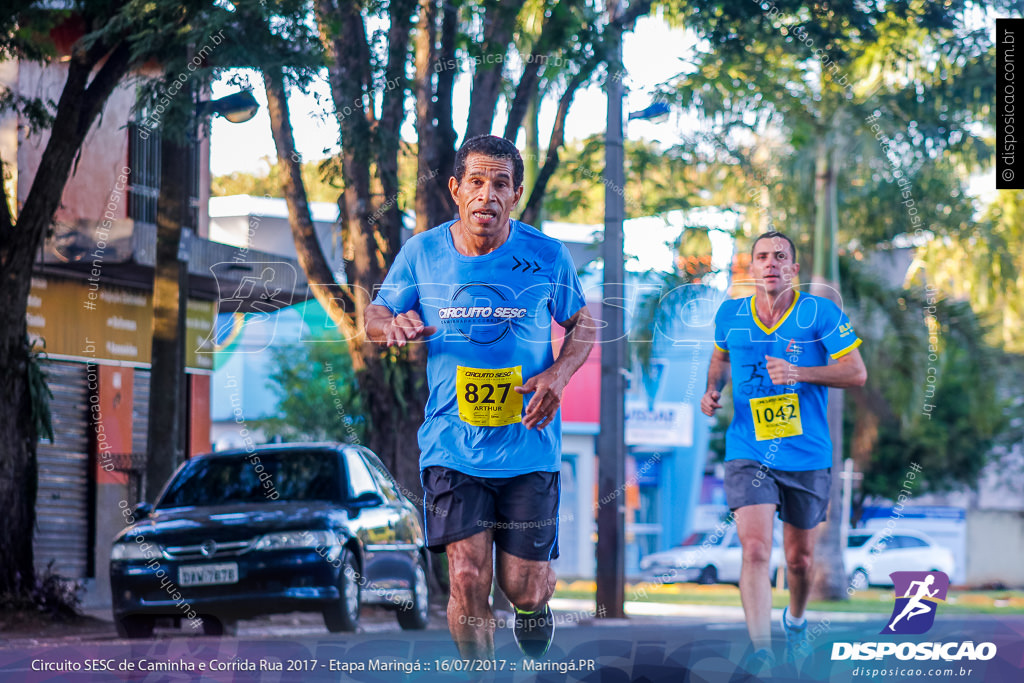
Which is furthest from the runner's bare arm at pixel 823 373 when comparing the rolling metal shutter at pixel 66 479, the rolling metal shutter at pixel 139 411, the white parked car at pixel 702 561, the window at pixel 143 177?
the white parked car at pixel 702 561

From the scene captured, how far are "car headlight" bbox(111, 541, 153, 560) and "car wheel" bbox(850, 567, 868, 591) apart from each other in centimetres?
2380

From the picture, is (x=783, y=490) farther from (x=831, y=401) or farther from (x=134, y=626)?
(x=831, y=401)

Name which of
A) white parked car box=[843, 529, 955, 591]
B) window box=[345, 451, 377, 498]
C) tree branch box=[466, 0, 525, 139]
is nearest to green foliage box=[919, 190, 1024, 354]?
white parked car box=[843, 529, 955, 591]

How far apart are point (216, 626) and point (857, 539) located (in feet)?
81.3

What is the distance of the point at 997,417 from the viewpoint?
22391mm

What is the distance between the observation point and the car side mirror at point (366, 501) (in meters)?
9.49

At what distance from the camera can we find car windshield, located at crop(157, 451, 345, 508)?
9.52 meters

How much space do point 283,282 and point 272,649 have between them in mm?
7192

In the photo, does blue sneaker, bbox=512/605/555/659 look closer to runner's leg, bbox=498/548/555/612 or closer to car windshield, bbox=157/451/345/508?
runner's leg, bbox=498/548/555/612

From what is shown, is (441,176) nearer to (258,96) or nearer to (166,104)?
(258,96)

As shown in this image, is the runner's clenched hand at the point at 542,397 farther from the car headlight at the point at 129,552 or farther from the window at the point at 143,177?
the window at the point at 143,177

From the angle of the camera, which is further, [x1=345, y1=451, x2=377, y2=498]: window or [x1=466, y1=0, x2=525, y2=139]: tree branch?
[x1=466, y1=0, x2=525, y2=139]: tree branch

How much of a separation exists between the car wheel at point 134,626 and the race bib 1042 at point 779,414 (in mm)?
4587

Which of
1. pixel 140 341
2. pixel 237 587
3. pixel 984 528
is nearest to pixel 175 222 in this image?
pixel 237 587
